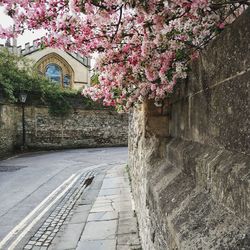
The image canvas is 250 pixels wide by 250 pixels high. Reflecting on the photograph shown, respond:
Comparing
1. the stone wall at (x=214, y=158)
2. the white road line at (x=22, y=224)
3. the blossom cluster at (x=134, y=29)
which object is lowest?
the white road line at (x=22, y=224)

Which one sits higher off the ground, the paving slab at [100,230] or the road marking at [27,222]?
the paving slab at [100,230]

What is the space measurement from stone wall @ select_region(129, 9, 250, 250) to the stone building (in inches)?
1502

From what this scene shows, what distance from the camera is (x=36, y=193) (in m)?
9.95

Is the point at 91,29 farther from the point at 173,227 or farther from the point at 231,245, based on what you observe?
the point at 231,245

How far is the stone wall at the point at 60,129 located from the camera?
71.7ft

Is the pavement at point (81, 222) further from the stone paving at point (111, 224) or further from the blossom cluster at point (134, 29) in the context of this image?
the blossom cluster at point (134, 29)

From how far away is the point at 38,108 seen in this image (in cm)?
2455

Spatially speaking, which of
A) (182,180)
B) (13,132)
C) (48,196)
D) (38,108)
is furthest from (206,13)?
(38,108)

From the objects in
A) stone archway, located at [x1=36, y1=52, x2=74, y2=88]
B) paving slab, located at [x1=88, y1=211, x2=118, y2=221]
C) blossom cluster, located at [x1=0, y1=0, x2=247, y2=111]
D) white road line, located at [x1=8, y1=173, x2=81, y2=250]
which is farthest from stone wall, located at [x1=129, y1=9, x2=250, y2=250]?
stone archway, located at [x1=36, y1=52, x2=74, y2=88]

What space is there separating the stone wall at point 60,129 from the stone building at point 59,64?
13.0 m

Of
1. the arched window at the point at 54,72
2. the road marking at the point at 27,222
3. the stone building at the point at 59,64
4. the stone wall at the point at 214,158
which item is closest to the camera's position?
the stone wall at the point at 214,158

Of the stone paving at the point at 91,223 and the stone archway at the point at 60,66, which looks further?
the stone archway at the point at 60,66

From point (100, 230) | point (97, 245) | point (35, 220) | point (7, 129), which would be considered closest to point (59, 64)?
point (7, 129)

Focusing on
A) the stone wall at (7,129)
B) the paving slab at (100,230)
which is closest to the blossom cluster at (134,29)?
the paving slab at (100,230)
